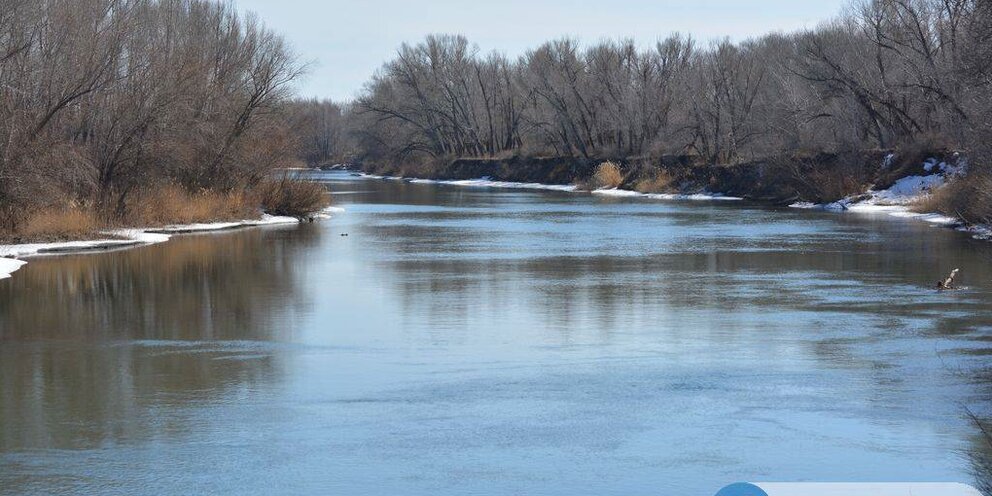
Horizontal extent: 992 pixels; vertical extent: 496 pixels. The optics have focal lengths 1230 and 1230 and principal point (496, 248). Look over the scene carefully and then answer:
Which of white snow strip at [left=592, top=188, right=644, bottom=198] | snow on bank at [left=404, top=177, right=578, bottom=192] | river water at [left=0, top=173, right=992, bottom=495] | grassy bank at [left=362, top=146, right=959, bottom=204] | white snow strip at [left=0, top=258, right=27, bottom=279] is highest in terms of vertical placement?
grassy bank at [left=362, top=146, right=959, bottom=204]

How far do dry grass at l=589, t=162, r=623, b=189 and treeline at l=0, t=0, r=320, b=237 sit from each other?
3600cm

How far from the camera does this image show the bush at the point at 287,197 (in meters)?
45.2

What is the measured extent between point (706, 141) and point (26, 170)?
2069 inches

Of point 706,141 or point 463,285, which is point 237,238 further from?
point 706,141

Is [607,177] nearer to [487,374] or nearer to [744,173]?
[744,173]

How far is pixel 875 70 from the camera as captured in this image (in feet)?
195

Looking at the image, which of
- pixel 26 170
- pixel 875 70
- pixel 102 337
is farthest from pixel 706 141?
pixel 102 337

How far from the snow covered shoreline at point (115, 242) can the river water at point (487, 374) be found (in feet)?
6.33

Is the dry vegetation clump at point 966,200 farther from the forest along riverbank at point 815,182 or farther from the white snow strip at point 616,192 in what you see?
the white snow strip at point 616,192

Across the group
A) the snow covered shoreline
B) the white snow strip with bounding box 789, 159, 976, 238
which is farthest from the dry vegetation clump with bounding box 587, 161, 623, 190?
the snow covered shoreline

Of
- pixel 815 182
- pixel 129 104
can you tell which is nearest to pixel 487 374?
pixel 129 104

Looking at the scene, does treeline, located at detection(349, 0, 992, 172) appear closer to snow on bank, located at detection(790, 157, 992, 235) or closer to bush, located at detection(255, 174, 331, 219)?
snow on bank, located at detection(790, 157, 992, 235)

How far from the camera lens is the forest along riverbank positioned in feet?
150

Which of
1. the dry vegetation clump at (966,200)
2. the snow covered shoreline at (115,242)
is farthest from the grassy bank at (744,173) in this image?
the snow covered shoreline at (115,242)
